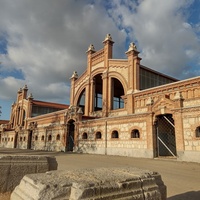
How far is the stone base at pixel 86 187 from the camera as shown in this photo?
6.63 ft

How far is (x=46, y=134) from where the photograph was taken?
1060 inches

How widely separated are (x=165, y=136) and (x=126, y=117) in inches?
131

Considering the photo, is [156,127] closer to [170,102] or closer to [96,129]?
[170,102]

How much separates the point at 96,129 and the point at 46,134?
409 inches

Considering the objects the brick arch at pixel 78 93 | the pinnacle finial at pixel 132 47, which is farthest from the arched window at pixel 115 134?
the brick arch at pixel 78 93

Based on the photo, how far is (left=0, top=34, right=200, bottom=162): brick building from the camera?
1361 cm

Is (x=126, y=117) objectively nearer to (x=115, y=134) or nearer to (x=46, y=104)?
(x=115, y=134)

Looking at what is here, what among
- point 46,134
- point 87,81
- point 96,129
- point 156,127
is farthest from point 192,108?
point 46,134

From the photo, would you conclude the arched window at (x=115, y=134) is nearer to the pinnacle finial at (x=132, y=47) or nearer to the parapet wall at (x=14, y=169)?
the pinnacle finial at (x=132, y=47)

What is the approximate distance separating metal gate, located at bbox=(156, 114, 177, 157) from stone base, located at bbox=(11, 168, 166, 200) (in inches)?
506

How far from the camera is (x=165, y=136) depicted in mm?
15781

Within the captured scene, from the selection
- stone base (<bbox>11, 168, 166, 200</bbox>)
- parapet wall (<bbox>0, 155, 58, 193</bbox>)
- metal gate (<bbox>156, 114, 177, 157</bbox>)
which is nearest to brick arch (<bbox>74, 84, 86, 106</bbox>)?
metal gate (<bbox>156, 114, 177, 157</bbox>)

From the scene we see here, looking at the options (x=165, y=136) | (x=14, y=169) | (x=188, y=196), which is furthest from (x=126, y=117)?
(x=14, y=169)

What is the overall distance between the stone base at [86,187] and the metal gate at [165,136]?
1286 cm
